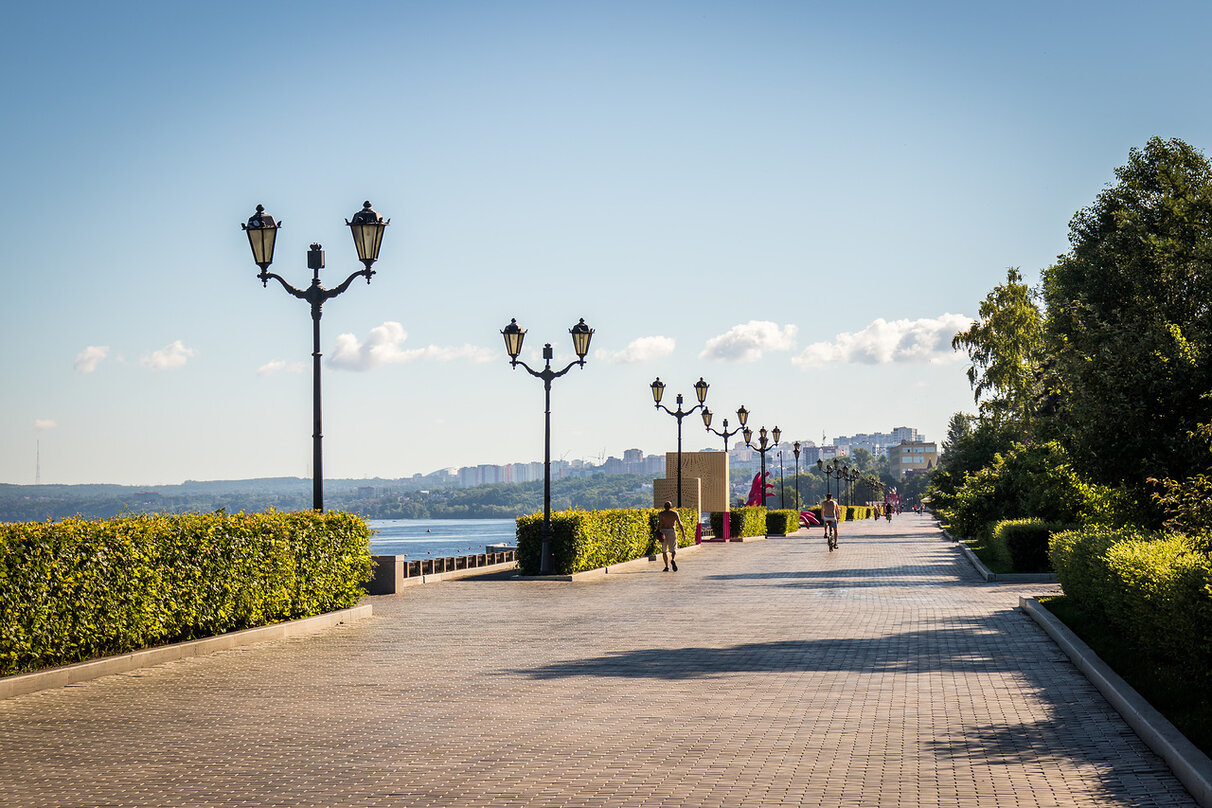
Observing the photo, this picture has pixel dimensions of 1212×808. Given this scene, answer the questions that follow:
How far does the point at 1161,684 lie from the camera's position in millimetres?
9047

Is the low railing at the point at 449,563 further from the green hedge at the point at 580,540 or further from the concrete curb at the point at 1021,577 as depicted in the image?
the concrete curb at the point at 1021,577

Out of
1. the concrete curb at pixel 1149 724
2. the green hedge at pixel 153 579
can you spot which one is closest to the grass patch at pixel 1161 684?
the concrete curb at pixel 1149 724

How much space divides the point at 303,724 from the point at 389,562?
11.2 meters

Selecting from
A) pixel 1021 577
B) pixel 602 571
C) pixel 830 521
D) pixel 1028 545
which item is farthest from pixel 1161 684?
pixel 830 521

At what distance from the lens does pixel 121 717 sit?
8719 millimetres

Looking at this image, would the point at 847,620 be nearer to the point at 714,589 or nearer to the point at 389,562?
the point at 714,589

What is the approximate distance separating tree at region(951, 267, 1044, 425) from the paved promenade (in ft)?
137

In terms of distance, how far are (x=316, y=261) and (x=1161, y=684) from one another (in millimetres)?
11727

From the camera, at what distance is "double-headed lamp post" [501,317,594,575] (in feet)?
75.4

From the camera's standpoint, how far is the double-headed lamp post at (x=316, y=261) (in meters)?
15.6

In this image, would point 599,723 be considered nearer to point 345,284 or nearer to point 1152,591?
point 1152,591

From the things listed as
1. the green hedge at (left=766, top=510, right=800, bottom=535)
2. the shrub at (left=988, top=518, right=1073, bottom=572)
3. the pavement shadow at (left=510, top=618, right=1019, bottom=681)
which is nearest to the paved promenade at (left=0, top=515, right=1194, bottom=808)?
the pavement shadow at (left=510, top=618, right=1019, bottom=681)

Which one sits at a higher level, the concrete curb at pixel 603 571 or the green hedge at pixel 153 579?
the green hedge at pixel 153 579

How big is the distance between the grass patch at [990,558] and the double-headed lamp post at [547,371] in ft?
28.5
